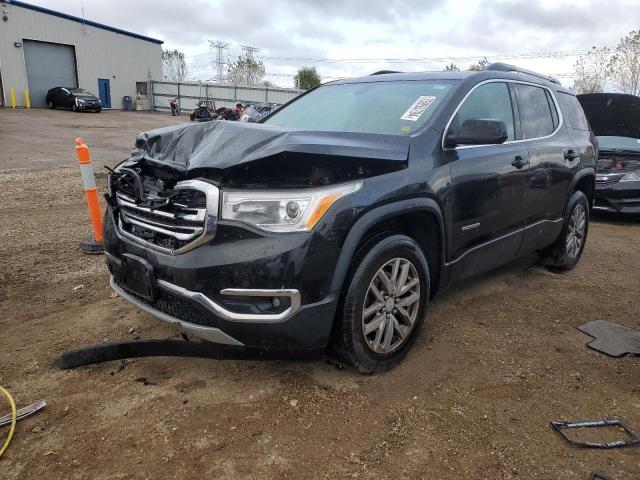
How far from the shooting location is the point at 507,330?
3723mm

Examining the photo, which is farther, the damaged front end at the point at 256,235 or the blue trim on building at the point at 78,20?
the blue trim on building at the point at 78,20

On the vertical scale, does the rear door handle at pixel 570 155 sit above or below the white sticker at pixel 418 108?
below

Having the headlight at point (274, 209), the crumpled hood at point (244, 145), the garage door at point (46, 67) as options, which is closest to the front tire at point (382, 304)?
the headlight at point (274, 209)

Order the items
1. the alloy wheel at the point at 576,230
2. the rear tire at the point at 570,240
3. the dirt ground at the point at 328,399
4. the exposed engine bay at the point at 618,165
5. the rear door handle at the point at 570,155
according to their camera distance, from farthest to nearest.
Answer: the exposed engine bay at the point at 618,165, the alloy wheel at the point at 576,230, the rear tire at the point at 570,240, the rear door handle at the point at 570,155, the dirt ground at the point at 328,399

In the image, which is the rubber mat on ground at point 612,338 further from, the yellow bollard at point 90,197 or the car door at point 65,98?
the car door at point 65,98

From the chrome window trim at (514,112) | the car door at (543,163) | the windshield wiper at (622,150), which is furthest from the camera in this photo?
the windshield wiper at (622,150)

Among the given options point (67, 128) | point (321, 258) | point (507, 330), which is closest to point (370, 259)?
point (321, 258)

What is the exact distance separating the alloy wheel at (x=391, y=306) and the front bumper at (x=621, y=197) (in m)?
5.99

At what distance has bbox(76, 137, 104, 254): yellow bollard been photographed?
200 inches

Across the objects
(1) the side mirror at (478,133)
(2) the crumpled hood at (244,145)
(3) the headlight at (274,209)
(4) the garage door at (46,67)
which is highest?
(4) the garage door at (46,67)

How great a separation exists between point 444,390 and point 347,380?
557 mm

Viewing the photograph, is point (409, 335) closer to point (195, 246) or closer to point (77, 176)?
point (195, 246)

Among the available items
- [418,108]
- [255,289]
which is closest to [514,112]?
[418,108]

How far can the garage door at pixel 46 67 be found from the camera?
32.1 m
